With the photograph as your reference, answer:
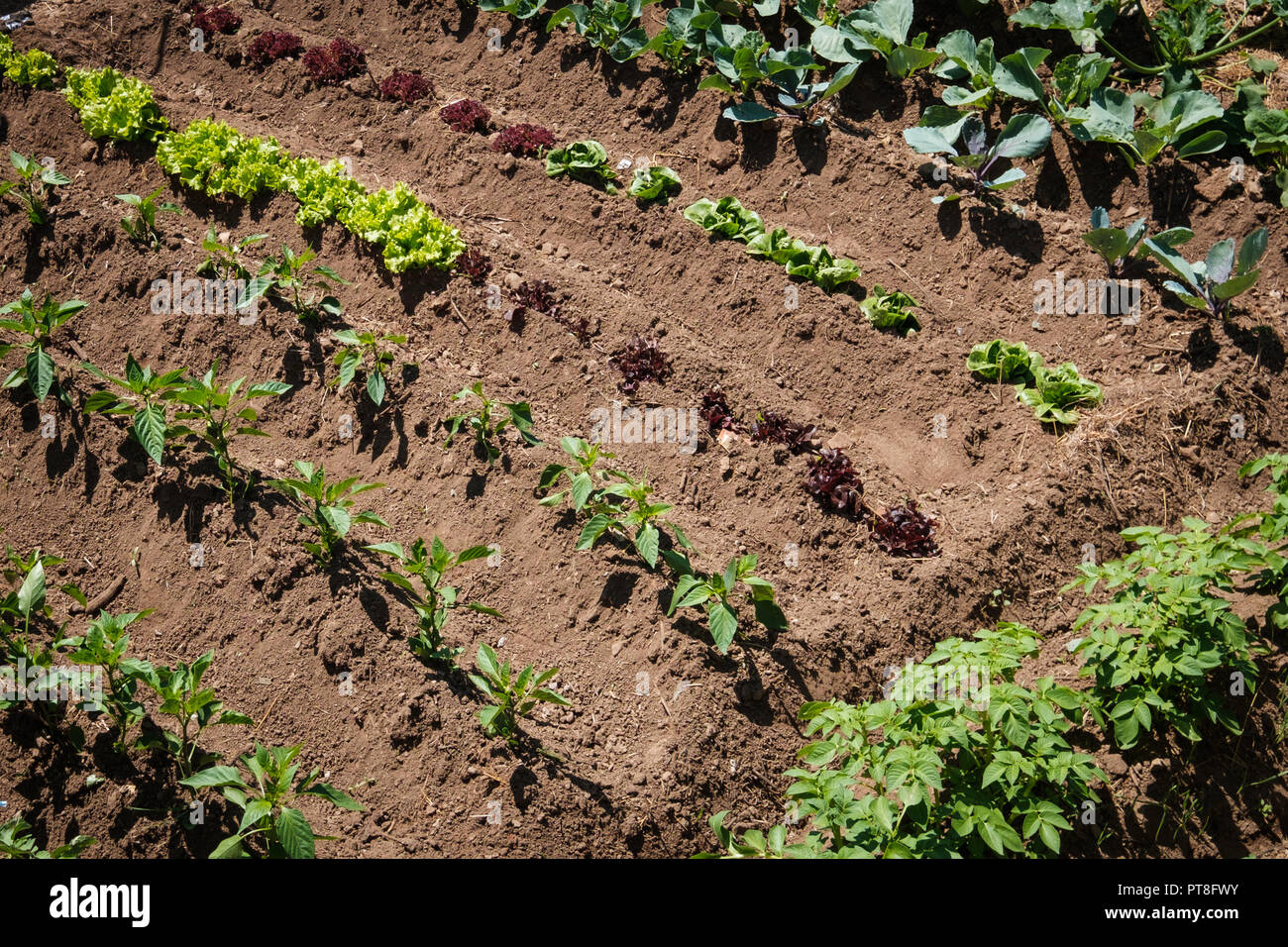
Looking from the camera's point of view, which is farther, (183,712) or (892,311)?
(892,311)

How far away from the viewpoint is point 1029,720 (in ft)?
13.1

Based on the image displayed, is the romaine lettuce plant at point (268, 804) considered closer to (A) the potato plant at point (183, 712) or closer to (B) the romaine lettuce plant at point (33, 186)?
(A) the potato plant at point (183, 712)

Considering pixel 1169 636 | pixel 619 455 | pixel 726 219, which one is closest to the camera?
pixel 1169 636

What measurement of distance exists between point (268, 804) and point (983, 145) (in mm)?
5664

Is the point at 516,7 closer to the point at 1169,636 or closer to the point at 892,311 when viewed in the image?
the point at 892,311

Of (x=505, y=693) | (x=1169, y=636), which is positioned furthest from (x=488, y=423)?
(x=1169, y=636)

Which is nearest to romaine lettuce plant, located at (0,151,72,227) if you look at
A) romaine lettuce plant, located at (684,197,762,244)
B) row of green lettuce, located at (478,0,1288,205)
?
row of green lettuce, located at (478,0,1288,205)

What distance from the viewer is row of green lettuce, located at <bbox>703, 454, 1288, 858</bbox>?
11.7 ft

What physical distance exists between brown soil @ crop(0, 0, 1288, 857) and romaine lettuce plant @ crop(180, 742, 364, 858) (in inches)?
12.4

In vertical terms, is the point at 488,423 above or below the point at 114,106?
below

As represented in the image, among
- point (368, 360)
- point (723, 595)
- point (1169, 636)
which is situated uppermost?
point (368, 360)

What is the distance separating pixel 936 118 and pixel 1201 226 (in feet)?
5.95

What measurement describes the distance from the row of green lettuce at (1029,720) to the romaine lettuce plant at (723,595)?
66 centimetres

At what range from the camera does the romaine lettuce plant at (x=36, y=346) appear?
5.40 m
